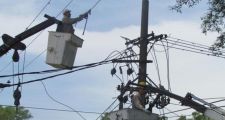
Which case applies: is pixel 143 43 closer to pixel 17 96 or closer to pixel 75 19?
pixel 17 96

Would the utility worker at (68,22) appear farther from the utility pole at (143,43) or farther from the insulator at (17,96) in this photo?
the utility pole at (143,43)

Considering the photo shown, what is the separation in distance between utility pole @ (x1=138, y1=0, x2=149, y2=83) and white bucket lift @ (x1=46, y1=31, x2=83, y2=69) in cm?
852

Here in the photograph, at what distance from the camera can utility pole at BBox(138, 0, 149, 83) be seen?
837 inches

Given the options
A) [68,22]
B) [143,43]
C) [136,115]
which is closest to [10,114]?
[143,43]

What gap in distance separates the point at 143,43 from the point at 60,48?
9.60m

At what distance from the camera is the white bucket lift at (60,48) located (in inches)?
501

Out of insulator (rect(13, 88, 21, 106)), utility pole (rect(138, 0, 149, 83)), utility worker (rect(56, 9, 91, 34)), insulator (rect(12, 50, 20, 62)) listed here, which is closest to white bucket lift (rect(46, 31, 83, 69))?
utility worker (rect(56, 9, 91, 34))

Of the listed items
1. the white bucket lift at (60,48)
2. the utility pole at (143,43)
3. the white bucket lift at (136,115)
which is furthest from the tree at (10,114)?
the white bucket lift at (60,48)

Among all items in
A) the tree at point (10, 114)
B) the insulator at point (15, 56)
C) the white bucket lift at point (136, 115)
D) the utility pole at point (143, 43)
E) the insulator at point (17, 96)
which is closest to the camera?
the insulator at point (15, 56)

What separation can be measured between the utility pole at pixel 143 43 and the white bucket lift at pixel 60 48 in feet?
28.0

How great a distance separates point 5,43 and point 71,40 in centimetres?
139

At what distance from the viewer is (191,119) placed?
139ft

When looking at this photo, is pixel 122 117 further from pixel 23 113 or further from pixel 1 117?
pixel 23 113

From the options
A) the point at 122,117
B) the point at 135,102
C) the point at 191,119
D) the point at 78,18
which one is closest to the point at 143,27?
the point at 135,102
